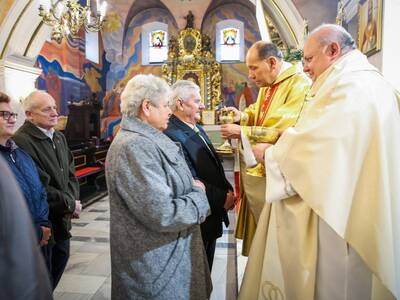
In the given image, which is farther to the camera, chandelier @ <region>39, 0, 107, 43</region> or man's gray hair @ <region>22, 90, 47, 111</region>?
chandelier @ <region>39, 0, 107, 43</region>

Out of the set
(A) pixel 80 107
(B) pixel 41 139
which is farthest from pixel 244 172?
(A) pixel 80 107

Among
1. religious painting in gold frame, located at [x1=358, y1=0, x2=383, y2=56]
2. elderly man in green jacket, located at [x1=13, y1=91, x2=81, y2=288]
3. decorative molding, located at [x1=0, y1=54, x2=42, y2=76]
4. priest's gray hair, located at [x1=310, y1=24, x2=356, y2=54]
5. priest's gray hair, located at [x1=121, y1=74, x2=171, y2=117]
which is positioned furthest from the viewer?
decorative molding, located at [x1=0, y1=54, x2=42, y2=76]

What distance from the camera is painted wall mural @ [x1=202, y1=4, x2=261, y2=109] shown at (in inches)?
526

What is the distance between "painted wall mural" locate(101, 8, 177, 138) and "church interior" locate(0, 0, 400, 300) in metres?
0.04

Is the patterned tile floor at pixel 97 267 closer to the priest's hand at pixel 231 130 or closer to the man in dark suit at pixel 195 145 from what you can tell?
the man in dark suit at pixel 195 145

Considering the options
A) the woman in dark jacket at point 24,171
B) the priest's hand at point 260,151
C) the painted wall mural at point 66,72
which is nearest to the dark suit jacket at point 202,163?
the priest's hand at point 260,151

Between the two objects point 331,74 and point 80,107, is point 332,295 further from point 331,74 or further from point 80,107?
point 80,107

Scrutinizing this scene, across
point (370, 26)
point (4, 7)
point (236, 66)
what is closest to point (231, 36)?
point (236, 66)

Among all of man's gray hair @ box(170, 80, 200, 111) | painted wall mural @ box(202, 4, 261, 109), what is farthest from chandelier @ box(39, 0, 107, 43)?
painted wall mural @ box(202, 4, 261, 109)

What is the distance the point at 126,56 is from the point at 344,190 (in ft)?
44.6

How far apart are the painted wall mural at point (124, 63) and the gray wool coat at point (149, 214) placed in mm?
12063

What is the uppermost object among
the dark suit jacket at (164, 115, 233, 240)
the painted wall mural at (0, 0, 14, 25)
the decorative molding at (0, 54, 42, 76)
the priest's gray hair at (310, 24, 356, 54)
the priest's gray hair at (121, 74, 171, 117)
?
the painted wall mural at (0, 0, 14, 25)

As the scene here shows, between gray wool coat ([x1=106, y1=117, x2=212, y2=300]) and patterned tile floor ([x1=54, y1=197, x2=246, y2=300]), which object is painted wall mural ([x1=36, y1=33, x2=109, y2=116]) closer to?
patterned tile floor ([x1=54, y1=197, x2=246, y2=300])

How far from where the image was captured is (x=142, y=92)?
5.29ft
